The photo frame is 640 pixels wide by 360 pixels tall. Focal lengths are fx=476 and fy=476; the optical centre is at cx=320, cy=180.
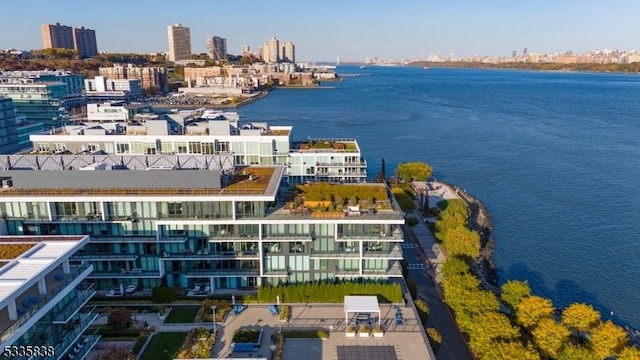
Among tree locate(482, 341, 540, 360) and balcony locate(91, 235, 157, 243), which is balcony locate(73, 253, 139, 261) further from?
tree locate(482, 341, 540, 360)

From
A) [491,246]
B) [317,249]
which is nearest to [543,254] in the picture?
[491,246]

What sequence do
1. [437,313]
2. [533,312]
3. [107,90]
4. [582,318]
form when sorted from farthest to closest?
[107,90] → [437,313] → [533,312] → [582,318]

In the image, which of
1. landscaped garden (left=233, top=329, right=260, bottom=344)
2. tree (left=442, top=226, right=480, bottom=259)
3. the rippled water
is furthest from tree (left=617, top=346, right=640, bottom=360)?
landscaped garden (left=233, top=329, right=260, bottom=344)

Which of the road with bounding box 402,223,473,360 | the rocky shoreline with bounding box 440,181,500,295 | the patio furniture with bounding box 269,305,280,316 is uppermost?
the patio furniture with bounding box 269,305,280,316

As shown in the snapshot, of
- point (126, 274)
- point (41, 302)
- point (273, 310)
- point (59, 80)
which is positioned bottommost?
point (273, 310)

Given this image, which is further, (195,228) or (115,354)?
(195,228)

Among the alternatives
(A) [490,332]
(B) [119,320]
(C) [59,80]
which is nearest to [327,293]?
(A) [490,332]

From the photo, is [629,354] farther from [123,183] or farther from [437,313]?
[123,183]
